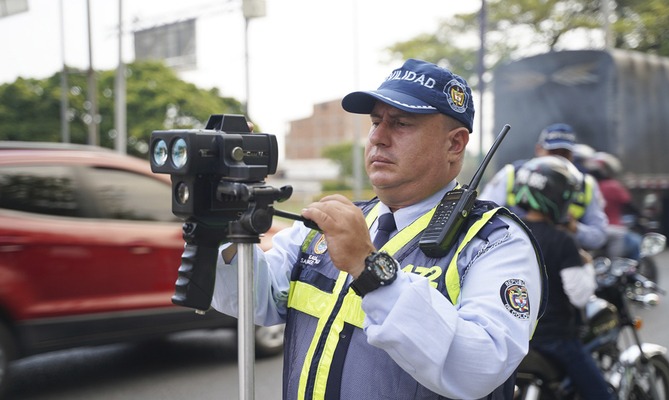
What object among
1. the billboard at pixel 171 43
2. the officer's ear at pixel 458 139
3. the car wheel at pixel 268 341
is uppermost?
the billboard at pixel 171 43

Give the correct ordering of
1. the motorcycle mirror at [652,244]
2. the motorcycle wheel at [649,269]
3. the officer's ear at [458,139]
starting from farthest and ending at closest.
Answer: the motorcycle wheel at [649,269] → the motorcycle mirror at [652,244] → the officer's ear at [458,139]

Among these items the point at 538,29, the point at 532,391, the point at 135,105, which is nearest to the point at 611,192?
the point at 532,391

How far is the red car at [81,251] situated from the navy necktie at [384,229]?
3.29 m

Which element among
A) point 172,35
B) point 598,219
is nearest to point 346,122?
point 172,35

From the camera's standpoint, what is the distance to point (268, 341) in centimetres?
581

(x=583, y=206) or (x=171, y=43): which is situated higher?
(x=171, y=43)

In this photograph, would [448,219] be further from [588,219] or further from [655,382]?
[588,219]

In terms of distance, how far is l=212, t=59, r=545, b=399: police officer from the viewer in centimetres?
143

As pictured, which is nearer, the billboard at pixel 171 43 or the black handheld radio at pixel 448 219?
the black handheld radio at pixel 448 219

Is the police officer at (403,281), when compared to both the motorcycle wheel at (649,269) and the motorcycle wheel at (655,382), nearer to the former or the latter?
the motorcycle wheel at (655,382)

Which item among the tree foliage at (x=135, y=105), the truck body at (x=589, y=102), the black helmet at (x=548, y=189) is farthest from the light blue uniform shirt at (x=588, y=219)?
the tree foliage at (x=135, y=105)

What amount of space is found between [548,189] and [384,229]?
1584 mm

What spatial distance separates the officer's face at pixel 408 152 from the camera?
70.2 inches

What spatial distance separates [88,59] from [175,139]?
67.0 feet
